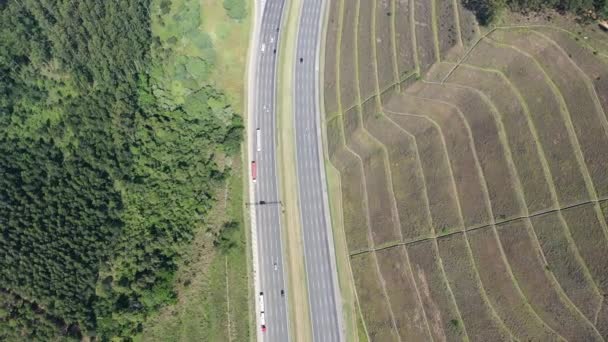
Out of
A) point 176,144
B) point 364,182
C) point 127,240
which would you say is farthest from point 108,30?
point 364,182

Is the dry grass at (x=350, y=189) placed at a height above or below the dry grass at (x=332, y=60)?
below

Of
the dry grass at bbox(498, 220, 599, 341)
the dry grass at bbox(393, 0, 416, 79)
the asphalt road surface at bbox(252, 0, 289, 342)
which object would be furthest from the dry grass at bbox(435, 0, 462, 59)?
the asphalt road surface at bbox(252, 0, 289, 342)

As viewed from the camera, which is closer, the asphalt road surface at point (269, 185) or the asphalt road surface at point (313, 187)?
the asphalt road surface at point (313, 187)

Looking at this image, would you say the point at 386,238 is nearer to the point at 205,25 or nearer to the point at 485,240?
the point at 485,240

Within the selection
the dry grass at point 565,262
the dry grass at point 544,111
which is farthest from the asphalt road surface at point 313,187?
the dry grass at point 565,262

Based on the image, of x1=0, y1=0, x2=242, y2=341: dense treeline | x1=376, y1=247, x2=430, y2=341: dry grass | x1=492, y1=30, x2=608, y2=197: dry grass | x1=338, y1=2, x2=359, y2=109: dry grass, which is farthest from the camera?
x1=338, y1=2, x2=359, y2=109: dry grass

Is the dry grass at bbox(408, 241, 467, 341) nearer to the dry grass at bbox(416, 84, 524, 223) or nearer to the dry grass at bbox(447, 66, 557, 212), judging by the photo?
the dry grass at bbox(416, 84, 524, 223)

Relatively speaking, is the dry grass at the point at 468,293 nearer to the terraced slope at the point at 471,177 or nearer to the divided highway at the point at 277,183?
the terraced slope at the point at 471,177
